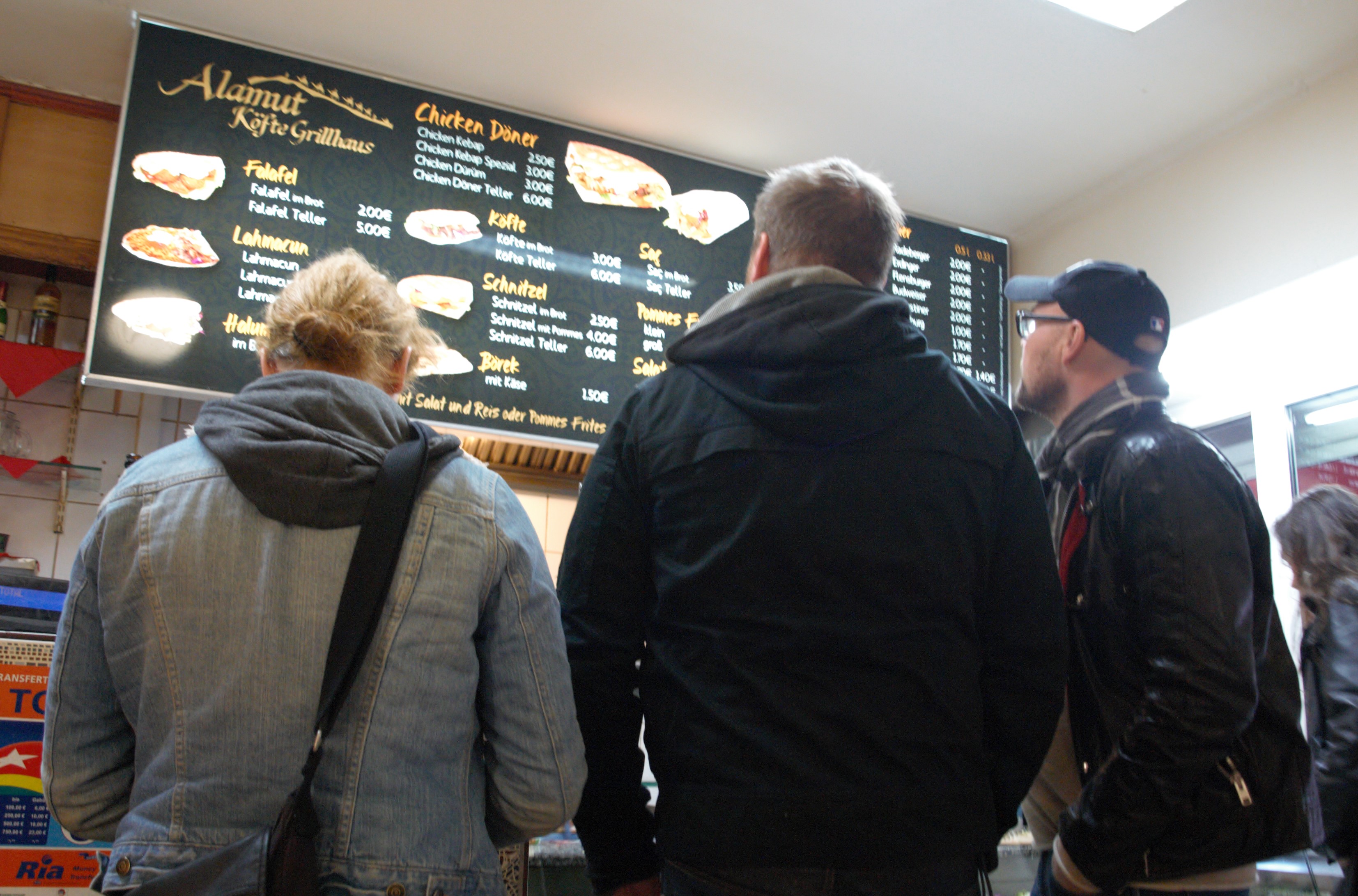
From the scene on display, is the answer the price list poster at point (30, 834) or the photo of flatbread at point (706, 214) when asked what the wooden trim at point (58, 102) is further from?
the price list poster at point (30, 834)

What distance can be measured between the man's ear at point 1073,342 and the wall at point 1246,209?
144 centimetres

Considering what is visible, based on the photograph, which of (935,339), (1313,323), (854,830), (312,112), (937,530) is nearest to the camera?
(854,830)

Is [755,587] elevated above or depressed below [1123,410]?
below

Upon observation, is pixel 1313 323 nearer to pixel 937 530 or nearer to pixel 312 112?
pixel 937 530

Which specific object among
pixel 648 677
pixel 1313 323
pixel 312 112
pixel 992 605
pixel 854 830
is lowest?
pixel 854 830

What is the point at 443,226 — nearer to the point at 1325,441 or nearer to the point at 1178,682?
the point at 1178,682

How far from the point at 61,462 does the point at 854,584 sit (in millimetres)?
2565

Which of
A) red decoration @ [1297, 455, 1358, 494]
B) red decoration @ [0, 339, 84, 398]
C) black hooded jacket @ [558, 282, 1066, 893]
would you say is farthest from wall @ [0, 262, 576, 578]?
red decoration @ [1297, 455, 1358, 494]

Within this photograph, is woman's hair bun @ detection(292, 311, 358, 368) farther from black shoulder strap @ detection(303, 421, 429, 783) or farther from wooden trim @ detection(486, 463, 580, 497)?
wooden trim @ detection(486, 463, 580, 497)

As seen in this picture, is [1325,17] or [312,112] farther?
[312,112]

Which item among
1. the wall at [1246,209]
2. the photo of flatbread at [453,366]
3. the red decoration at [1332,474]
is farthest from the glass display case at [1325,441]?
the photo of flatbread at [453,366]

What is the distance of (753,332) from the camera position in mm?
1219

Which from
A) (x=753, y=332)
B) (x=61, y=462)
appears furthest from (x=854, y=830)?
(x=61, y=462)

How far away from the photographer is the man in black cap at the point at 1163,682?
4.23 ft
